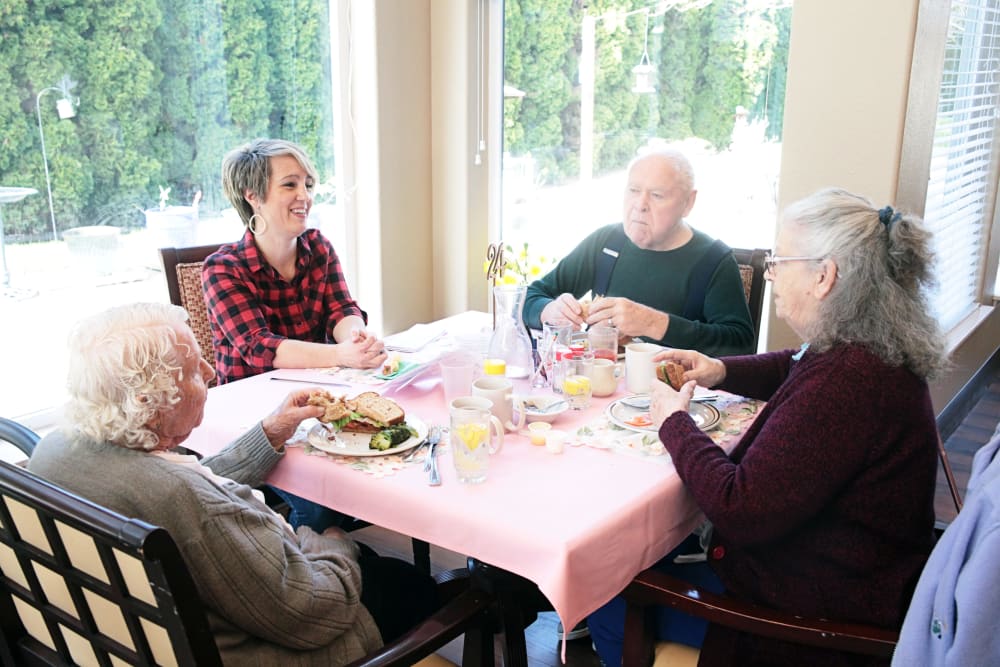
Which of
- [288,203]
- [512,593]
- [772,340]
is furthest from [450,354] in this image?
[772,340]

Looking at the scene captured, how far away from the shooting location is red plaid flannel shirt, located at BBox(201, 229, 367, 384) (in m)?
2.23

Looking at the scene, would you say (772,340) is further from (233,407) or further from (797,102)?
(233,407)

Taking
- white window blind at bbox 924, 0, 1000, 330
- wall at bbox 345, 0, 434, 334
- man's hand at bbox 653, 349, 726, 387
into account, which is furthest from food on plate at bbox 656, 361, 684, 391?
wall at bbox 345, 0, 434, 334

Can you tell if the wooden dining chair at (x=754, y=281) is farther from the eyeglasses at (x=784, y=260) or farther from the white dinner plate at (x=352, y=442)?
the white dinner plate at (x=352, y=442)

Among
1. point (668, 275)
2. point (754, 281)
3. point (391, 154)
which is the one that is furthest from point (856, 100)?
point (391, 154)

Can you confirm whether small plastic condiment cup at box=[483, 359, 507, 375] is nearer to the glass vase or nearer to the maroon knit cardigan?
the glass vase

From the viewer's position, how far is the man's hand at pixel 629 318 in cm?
218

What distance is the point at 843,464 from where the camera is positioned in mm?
1337

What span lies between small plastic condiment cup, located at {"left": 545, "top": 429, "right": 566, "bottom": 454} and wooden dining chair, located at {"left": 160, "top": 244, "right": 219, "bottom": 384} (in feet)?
4.19

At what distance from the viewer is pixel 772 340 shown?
2941 millimetres

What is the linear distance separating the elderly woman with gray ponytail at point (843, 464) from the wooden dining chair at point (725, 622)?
0.07 m

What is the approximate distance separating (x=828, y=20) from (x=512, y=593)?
6.81 feet

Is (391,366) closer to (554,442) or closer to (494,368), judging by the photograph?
(494,368)

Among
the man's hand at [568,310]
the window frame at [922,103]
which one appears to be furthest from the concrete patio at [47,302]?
the window frame at [922,103]
